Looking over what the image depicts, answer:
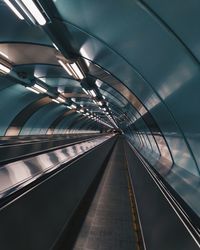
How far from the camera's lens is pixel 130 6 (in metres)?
3.79

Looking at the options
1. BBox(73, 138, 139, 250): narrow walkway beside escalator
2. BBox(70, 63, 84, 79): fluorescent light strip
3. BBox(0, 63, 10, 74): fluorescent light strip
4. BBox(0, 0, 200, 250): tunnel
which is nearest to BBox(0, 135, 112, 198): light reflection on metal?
BBox(0, 0, 200, 250): tunnel

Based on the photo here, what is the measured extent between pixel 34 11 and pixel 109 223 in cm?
411

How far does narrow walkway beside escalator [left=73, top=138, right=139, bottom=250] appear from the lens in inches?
162

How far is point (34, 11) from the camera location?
416cm

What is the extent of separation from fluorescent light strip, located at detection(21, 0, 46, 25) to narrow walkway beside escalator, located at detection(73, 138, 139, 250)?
381 cm

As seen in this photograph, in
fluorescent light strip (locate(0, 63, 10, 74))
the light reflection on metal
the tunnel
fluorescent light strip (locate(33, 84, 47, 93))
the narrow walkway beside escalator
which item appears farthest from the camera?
fluorescent light strip (locate(33, 84, 47, 93))

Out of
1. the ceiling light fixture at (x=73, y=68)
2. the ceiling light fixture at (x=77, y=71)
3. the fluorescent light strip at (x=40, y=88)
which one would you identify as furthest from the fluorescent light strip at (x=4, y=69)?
the ceiling light fixture at (x=77, y=71)

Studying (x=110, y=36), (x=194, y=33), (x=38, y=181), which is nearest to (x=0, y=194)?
(x=38, y=181)

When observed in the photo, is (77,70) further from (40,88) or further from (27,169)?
(40,88)

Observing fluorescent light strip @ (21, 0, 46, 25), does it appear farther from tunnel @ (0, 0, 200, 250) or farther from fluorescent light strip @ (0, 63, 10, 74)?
fluorescent light strip @ (0, 63, 10, 74)

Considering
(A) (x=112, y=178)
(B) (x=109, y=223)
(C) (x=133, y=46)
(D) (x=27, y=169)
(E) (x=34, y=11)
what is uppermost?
(E) (x=34, y=11)

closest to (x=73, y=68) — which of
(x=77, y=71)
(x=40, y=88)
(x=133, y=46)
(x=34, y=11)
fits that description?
(x=77, y=71)

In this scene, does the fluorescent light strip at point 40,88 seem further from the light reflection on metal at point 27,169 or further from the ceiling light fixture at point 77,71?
the ceiling light fixture at point 77,71

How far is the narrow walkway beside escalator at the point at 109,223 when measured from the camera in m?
4.11
